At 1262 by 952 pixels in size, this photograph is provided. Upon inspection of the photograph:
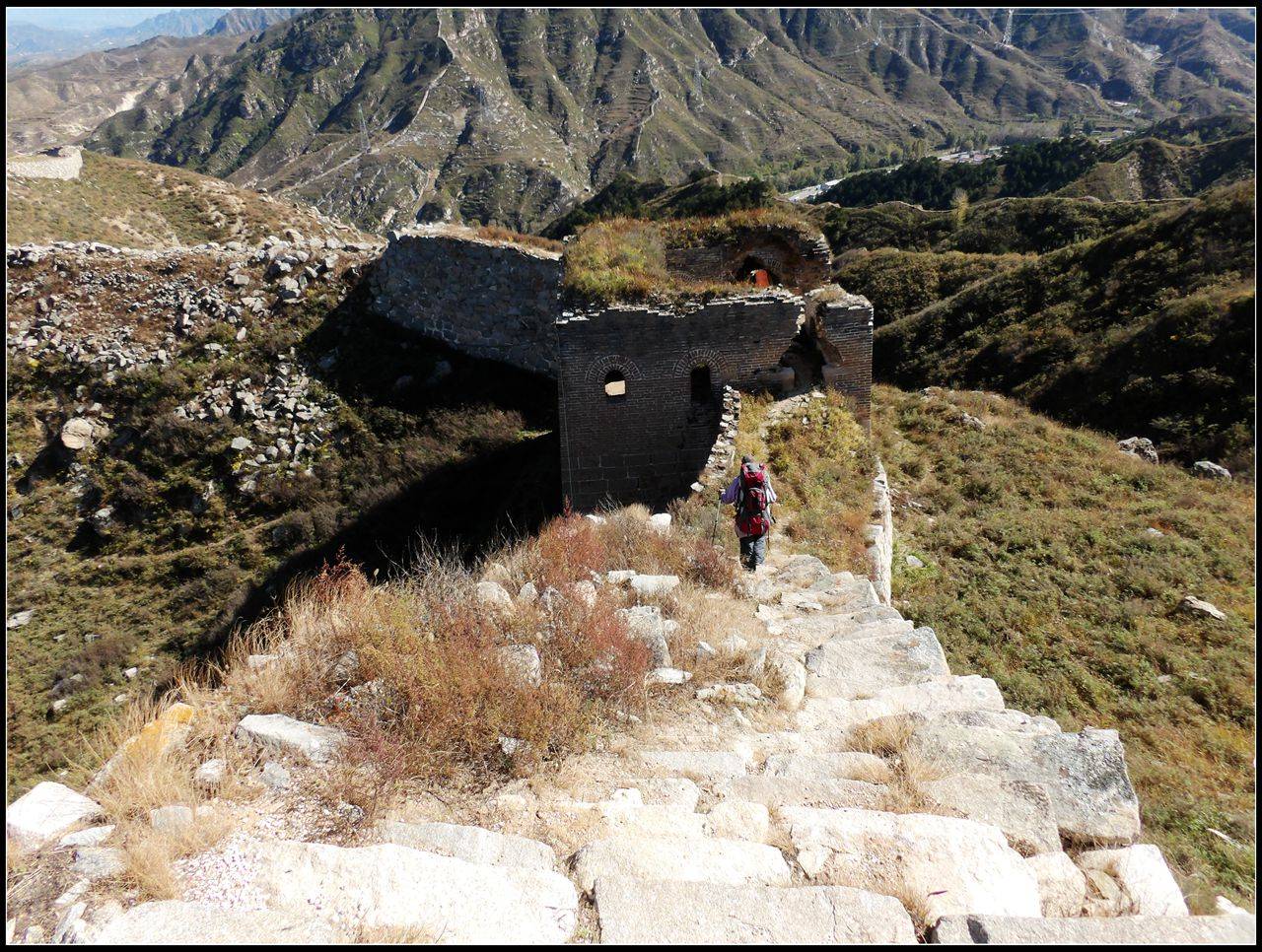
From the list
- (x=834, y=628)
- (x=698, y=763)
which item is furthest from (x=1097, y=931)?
(x=834, y=628)

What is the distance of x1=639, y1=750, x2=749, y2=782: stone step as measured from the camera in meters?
3.39

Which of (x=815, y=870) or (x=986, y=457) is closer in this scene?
(x=815, y=870)

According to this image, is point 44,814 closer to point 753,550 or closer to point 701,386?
point 753,550

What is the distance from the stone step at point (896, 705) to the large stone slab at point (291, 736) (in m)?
2.84

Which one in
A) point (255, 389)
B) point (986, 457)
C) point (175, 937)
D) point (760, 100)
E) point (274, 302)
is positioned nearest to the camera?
point (175, 937)

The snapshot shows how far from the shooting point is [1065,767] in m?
3.21

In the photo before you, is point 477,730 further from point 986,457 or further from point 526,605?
point 986,457

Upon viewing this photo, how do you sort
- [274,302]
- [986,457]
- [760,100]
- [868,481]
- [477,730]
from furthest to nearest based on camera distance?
[760,100]
[274,302]
[986,457]
[868,481]
[477,730]

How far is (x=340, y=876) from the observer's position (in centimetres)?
232

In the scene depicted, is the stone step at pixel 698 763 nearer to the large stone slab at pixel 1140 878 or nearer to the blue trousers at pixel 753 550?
the large stone slab at pixel 1140 878

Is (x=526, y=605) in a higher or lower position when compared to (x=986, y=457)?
higher

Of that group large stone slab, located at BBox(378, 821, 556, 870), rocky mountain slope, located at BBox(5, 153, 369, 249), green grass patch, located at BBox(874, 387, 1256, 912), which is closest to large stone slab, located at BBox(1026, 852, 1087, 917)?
green grass patch, located at BBox(874, 387, 1256, 912)

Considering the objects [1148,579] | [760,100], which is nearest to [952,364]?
[1148,579]

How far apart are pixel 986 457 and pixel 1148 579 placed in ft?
17.3
